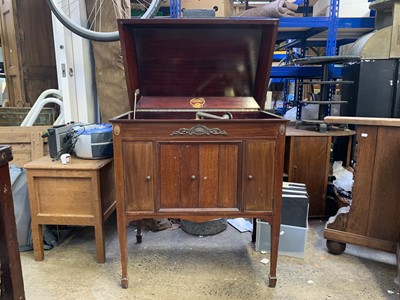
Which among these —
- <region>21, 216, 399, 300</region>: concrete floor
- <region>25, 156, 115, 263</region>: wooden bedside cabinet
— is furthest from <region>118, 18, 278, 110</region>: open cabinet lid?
<region>21, 216, 399, 300</region>: concrete floor

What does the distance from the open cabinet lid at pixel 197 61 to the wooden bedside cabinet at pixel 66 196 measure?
50cm

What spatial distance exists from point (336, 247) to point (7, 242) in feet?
5.65

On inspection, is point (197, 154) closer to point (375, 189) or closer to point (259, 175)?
point (259, 175)

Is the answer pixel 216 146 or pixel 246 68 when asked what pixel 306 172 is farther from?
pixel 216 146

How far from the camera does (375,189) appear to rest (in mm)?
1734

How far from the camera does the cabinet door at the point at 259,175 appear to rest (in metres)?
1.44

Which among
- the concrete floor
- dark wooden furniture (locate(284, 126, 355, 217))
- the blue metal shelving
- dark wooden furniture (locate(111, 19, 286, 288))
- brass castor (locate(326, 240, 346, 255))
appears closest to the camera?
dark wooden furniture (locate(111, 19, 286, 288))

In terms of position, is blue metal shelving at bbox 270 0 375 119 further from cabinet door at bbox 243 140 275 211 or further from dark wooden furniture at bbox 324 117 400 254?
cabinet door at bbox 243 140 275 211

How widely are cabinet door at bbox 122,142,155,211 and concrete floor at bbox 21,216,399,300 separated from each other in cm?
46

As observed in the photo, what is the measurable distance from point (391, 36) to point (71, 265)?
8.59 feet

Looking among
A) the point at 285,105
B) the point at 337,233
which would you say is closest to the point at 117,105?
the point at 337,233

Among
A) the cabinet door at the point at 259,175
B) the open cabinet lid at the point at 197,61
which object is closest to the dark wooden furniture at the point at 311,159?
the open cabinet lid at the point at 197,61

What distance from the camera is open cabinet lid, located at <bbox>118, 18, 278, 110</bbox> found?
161 cm

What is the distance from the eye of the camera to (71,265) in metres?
1.77
